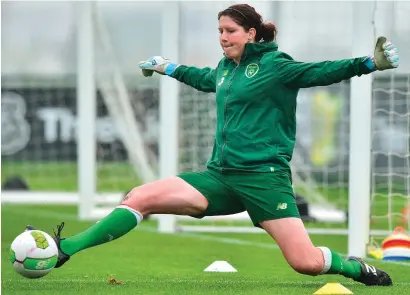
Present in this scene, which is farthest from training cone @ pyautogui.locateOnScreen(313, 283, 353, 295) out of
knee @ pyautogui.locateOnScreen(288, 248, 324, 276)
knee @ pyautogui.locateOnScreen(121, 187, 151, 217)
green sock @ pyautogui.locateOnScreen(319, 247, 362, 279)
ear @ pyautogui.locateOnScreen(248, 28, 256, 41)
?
ear @ pyautogui.locateOnScreen(248, 28, 256, 41)

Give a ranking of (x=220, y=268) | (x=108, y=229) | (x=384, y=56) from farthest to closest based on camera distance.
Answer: (x=220, y=268), (x=108, y=229), (x=384, y=56)

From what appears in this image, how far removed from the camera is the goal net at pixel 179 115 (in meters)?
13.9

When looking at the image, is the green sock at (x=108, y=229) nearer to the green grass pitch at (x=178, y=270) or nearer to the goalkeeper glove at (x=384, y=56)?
the green grass pitch at (x=178, y=270)

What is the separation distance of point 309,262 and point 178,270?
82.9 inches

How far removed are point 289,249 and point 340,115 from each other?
46.3 ft

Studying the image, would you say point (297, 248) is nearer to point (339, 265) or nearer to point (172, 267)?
point (339, 265)

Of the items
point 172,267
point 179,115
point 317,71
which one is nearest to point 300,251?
point 317,71

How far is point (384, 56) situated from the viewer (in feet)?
23.0

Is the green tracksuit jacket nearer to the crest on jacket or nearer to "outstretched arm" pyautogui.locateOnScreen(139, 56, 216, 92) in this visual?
the crest on jacket

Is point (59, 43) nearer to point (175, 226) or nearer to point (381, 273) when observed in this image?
point (175, 226)

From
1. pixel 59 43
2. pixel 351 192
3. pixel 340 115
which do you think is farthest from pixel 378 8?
pixel 59 43

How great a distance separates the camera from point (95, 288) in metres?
7.75

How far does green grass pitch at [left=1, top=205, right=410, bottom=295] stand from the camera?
776cm

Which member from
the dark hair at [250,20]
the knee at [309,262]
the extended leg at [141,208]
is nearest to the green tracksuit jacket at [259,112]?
the dark hair at [250,20]
